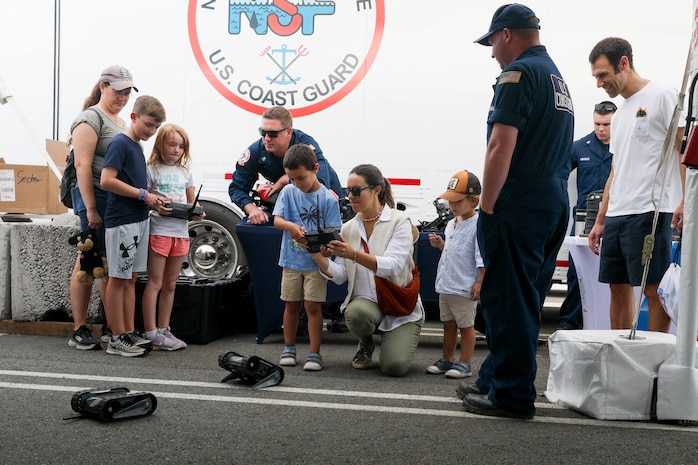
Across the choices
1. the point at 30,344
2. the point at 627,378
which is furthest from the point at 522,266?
the point at 30,344

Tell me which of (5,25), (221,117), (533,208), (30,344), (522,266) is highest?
(5,25)

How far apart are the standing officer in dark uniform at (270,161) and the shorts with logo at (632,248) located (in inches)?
87.1

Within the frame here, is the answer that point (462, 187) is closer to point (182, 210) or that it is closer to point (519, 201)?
point (519, 201)

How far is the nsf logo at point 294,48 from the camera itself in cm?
759

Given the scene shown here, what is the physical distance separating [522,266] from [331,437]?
1144mm

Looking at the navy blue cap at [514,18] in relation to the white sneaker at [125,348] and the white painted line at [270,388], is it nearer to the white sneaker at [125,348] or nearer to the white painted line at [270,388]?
the white painted line at [270,388]

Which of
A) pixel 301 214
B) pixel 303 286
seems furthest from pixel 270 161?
pixel 303 286

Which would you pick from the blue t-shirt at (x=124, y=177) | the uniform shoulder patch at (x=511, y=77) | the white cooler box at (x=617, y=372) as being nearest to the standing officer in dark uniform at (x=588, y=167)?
the white cooler box at (x=617, y=372)

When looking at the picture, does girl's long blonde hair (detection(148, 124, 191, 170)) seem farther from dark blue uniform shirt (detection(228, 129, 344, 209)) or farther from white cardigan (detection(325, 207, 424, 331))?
white cardigan (detection(325, 207, 424, 331))

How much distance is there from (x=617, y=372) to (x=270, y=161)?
3214 millimetres

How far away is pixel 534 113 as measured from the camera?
11.6ft

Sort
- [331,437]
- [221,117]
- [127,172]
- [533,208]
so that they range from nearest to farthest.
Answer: [331,437] → [533,208] → [127,172] → [221,117]

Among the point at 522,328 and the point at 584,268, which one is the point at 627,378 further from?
the point at 584,268

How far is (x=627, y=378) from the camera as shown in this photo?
3.63 metres
